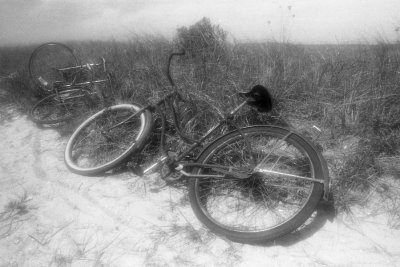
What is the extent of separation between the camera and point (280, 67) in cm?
409

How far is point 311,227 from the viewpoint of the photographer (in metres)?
2.52

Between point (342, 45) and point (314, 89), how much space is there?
183cm

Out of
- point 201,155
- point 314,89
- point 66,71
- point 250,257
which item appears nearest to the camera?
point 250,257

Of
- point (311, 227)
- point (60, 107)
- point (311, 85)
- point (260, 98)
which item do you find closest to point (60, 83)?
point (60, 107)

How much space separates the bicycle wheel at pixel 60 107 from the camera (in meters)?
4.89

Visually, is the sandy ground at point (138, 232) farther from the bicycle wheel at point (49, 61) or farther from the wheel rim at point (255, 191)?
the bicycle wheel at point (49, 61)

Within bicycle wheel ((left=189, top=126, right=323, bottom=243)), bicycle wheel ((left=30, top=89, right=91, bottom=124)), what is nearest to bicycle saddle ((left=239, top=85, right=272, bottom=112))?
bicycle wheel ((left=189, top=126, right=323, bottom=243))

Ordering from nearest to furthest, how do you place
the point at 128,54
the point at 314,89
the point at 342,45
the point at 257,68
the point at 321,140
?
the point at 321,140 → the point at 314,89 → the point at 257,68 → the point at 342,45 → the point at 128,54

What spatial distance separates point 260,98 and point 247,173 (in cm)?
72

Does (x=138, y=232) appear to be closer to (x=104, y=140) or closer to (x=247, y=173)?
(x=247, y=173)

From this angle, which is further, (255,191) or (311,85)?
(311,85)

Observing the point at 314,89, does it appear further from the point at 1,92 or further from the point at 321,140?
the point at 1,92

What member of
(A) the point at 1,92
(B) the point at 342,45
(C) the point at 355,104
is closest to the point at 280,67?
(C) the point at 355,104

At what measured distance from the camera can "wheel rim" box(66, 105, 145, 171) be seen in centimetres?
382
